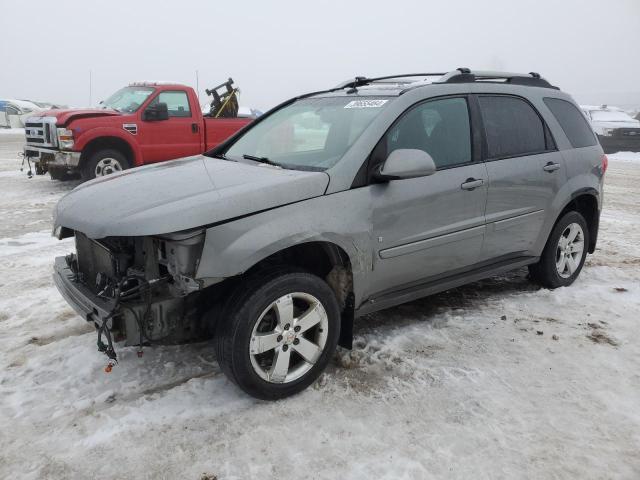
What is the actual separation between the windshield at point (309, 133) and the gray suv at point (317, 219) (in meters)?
0.02

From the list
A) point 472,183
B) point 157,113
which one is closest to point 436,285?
point 472,183

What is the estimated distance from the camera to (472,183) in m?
3.72

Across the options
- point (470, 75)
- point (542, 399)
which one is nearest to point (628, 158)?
point (470, 75)

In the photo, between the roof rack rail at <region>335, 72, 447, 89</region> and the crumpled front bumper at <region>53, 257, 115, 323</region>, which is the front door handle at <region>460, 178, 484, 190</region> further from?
the crumpled front bumper at <region>53, 257, 115, 323</region>

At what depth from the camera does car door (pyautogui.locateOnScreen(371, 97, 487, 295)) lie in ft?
10.9

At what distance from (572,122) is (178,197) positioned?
356cm

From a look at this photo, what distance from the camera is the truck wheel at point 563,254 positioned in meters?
4.59

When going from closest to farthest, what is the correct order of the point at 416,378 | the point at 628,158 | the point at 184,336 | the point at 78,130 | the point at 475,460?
the point at 475,460, the point at 184,336, the point at 416,378, the point at 78,130, the point at 628,158

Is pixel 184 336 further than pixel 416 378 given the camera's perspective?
No

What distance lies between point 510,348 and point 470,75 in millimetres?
1979

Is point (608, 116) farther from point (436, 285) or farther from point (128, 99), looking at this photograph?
point (436, 285)

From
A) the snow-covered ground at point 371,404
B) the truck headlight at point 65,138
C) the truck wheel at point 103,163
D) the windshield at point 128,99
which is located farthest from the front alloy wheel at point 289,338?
the windshield at point 128,99

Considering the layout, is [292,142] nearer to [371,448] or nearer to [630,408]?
[371,448]

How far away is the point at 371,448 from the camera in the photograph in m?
2.60
